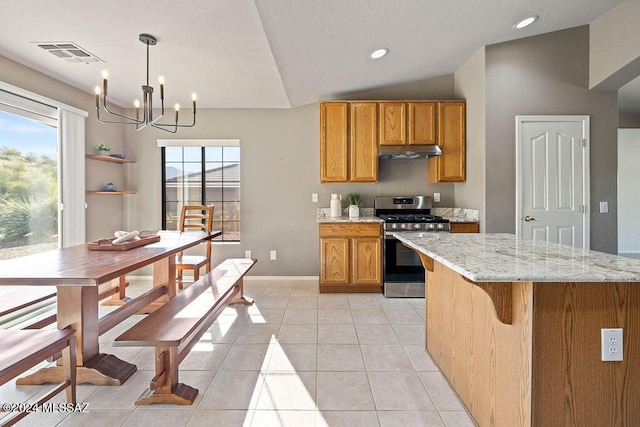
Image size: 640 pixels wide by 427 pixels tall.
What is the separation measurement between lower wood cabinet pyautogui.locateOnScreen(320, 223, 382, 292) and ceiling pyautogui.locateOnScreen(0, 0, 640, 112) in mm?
1754

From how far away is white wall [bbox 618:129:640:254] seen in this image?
5.76m

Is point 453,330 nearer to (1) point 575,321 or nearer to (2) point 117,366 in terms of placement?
(1) point 575,321

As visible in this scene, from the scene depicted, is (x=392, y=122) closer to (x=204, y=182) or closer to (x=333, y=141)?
(x=333, y=141)

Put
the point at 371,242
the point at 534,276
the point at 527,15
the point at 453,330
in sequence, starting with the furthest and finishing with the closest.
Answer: the point at 371,242, the point at 527,15, the point at 453,330, the point at 534,276

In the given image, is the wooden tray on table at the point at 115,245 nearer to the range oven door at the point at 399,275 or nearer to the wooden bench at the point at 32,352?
the wooden bench at the point at 32,352

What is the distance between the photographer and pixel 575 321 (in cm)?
118

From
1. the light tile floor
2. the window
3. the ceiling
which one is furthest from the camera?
the window

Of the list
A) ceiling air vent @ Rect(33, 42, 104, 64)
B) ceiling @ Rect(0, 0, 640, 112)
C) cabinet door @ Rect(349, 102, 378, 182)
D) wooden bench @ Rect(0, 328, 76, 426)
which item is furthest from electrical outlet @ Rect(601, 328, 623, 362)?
ceiling air vent @ Rect(33, 42, 104, 64)

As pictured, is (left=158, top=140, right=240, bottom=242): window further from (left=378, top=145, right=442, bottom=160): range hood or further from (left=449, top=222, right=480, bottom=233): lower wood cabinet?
(left=449, top=222, right=480, bottom=233): lower wood cabinet

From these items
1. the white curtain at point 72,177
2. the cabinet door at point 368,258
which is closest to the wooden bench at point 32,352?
the white curtain at point 72,177

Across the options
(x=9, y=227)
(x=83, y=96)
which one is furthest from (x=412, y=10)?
(x=9, y=227)

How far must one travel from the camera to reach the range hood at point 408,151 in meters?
3.78

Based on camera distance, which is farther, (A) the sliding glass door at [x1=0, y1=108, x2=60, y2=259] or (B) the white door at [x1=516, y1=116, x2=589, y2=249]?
(B) the white door at [x1=516, y1=116, x2=589, y2=249]

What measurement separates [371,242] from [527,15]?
8.74ft
